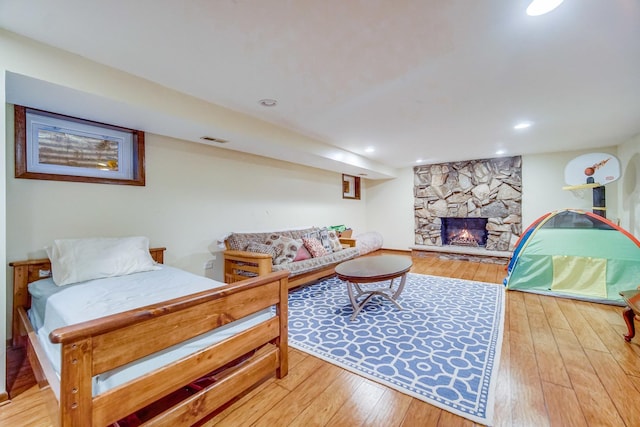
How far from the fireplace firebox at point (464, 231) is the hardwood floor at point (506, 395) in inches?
149

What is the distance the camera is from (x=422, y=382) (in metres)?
1.78

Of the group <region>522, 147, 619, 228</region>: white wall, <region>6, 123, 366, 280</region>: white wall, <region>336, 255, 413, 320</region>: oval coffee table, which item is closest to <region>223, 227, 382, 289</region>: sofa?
<region>6, 123, 366, 280</region>: white wall

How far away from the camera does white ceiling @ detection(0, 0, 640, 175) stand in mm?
1478

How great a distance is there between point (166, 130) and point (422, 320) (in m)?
3.35

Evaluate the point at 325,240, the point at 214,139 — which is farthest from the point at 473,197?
the point at 214,139

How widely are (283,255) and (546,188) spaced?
5.28 m

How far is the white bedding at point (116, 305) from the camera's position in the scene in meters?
1.23

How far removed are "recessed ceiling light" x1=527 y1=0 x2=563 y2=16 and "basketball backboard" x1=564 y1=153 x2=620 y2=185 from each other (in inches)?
145

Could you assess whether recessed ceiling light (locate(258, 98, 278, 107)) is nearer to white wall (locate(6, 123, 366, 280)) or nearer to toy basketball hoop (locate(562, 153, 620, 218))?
white wall (locate(6, 123, 366, 280))

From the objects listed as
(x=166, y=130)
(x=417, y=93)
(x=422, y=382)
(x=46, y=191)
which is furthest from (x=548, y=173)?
(x=46, y=191)

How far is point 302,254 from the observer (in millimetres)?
3979

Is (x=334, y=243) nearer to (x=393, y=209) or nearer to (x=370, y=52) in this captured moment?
(x=393, y=209)

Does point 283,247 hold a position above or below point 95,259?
below

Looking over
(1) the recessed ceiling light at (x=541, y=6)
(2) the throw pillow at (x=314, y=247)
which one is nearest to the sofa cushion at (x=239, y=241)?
(2) the throw pillow at (x=314, y=247)
